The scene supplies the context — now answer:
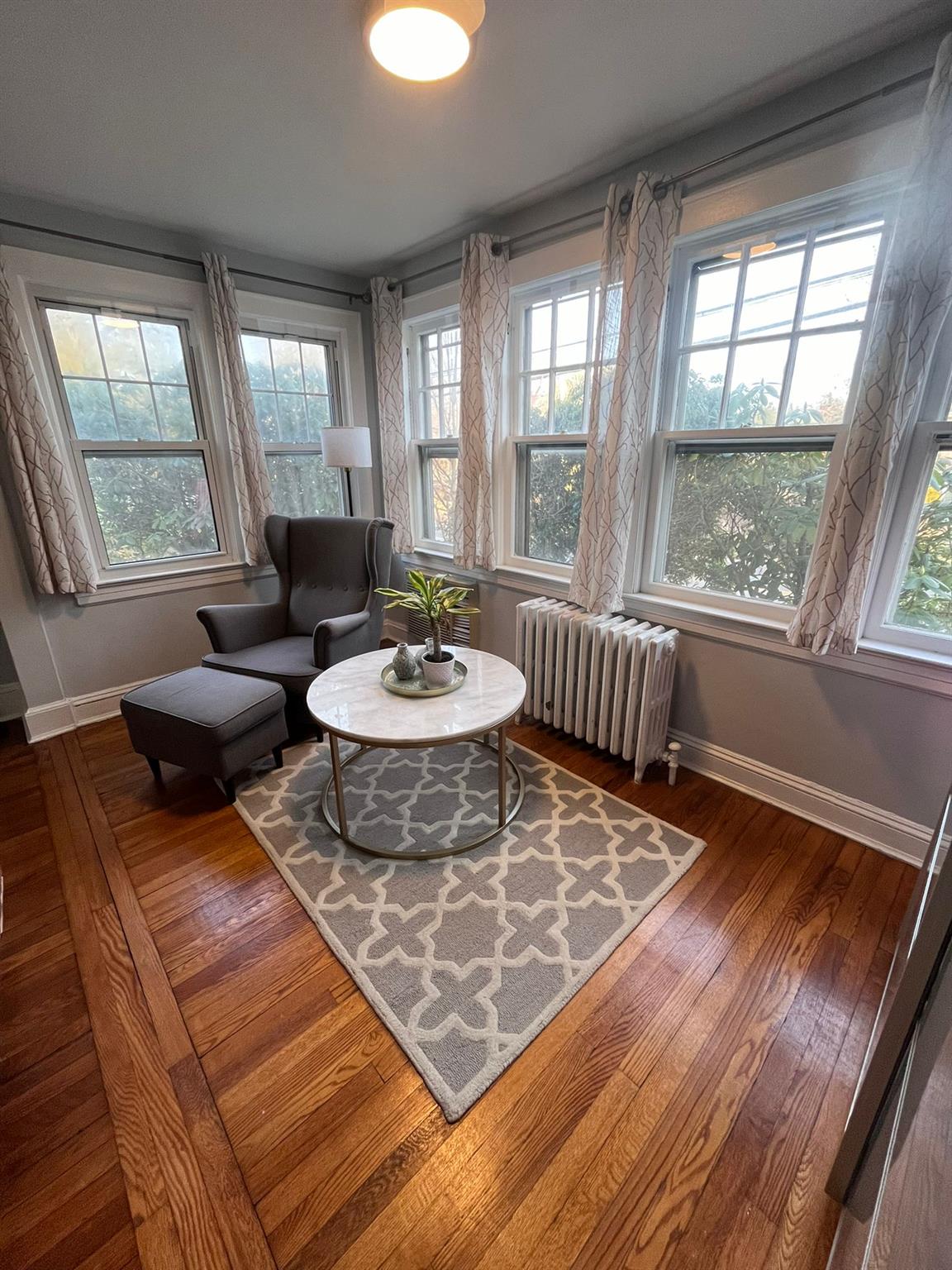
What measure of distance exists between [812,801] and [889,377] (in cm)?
151

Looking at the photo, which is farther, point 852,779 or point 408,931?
point 852,779

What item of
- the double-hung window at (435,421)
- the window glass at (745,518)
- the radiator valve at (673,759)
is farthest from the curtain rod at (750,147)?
the radiator valve at (673,759)

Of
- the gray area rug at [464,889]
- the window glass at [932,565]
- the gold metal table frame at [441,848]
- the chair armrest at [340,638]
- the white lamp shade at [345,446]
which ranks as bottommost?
the gray area rug at [464,889]

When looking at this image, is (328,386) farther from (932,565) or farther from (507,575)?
(932,565)

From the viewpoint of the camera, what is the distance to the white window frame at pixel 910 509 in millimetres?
1542

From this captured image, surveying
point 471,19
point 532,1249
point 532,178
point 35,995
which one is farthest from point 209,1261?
point 532,178

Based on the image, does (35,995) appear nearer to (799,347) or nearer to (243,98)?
(243,98)

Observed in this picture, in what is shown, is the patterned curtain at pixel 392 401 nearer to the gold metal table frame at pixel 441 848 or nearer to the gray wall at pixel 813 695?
the gray wall at pixel 813 695

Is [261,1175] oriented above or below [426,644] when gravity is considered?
below

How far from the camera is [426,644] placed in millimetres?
2271

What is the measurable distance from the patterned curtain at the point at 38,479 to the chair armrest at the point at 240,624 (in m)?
0.63

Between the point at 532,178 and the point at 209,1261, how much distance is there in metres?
3.46

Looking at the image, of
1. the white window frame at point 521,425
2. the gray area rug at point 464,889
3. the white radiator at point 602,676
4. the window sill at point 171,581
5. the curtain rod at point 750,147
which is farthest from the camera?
the window sill at point 171,581

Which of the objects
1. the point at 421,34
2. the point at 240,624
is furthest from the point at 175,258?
the point at 421,34
